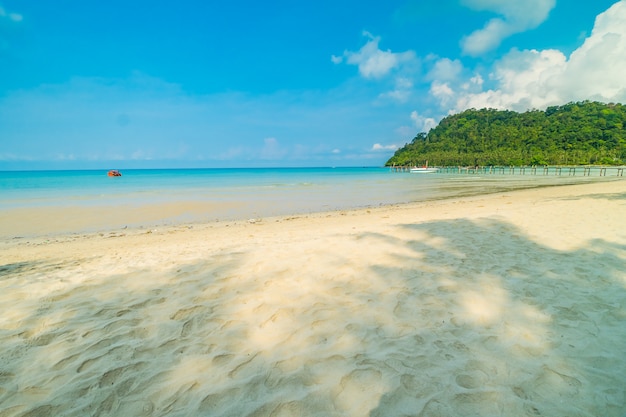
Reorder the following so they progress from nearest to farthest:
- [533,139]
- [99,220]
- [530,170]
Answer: [99,220] → [530,170] → [533,139]

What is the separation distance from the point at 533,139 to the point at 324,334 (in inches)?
5044

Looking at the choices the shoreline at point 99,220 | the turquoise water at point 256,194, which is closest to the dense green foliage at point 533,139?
the turquoise water at point 256,194

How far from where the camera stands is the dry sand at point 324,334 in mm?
2166

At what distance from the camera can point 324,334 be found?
3.02 metres

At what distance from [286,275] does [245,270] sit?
2.41 feet

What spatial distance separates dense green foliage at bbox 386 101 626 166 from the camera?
86.4 metres

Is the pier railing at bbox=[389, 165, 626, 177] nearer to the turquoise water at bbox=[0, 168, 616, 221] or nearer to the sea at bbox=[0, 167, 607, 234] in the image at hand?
the turquoise water at bbox=[0, 168, 616, 221]

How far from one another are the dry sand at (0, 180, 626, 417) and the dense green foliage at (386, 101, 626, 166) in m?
104

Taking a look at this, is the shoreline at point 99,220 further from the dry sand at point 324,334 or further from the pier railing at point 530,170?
the pier railing at point 530,170

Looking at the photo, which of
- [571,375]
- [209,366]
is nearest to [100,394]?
[209,366]

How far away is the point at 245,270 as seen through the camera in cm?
478

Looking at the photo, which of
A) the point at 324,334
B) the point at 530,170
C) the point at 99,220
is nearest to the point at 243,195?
the point at 99,220

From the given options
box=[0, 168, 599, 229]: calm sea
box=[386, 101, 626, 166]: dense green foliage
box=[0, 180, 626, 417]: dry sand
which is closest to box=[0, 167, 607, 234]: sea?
box=[0, 168, 599, 229]: calm sea

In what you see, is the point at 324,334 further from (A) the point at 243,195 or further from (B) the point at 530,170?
(B) the point at 530,170
